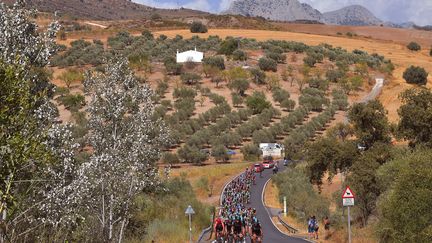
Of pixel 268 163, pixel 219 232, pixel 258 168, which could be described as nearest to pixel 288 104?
pixel 268 163

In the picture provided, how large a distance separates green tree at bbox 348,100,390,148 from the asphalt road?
7.09 meters

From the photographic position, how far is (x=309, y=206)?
111 feet

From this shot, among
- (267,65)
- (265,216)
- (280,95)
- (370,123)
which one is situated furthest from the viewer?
(267,65)

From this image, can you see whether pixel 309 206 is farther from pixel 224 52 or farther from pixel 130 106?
pixel 224 52

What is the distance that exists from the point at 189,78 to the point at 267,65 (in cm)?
1453

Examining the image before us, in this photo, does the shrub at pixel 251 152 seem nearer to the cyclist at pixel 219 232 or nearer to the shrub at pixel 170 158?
the shrub at pixel 170 158

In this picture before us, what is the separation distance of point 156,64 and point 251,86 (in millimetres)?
18109

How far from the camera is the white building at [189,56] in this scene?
93.8 meters

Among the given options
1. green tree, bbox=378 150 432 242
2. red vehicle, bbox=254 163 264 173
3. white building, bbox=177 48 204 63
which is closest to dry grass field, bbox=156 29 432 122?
white building, bbox=177 48 204 63

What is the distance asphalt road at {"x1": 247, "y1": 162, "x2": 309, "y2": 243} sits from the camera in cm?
2508

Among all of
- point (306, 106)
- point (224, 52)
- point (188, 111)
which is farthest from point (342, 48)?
point (188, 111)

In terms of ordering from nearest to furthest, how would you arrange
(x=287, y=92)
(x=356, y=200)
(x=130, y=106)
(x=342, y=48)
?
(x=130, y=106) → (x=356, y=200) → (x=287, y=92) → (x=342, y=48)

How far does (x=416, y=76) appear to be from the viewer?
8500 centimetres

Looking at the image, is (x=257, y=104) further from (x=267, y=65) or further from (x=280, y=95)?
(x=267, y=65)
